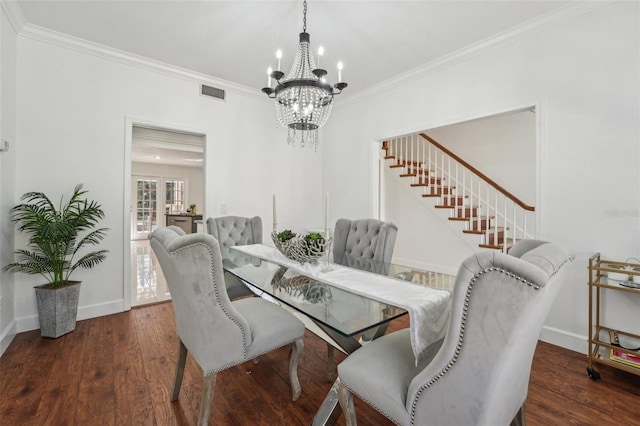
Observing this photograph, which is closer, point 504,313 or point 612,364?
point 504,313

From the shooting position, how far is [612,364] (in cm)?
187

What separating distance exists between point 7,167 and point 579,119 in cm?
468

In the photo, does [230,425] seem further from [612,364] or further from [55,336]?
[612,364]

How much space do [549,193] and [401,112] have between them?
6.01ft

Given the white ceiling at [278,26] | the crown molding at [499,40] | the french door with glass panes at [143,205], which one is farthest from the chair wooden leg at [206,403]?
the french door with glass panes at [143,205]

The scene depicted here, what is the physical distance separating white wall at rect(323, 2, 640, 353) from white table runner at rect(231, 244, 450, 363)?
5.47 ft

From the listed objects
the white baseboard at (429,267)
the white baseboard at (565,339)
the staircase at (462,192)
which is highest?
the staircase at (462,192)

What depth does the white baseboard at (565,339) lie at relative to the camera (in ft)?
7.47

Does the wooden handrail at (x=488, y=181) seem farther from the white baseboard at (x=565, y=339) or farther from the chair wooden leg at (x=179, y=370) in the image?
the chair wooden leg at (x=179, y=370)

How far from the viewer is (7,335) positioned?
2352 mm

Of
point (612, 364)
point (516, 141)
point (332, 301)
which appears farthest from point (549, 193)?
point (516, 141)

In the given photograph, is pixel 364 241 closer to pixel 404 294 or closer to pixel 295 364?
pixel 404 294

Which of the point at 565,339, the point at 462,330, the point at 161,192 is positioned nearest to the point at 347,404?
the point at 462,330

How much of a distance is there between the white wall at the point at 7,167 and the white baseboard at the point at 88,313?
8 cm
